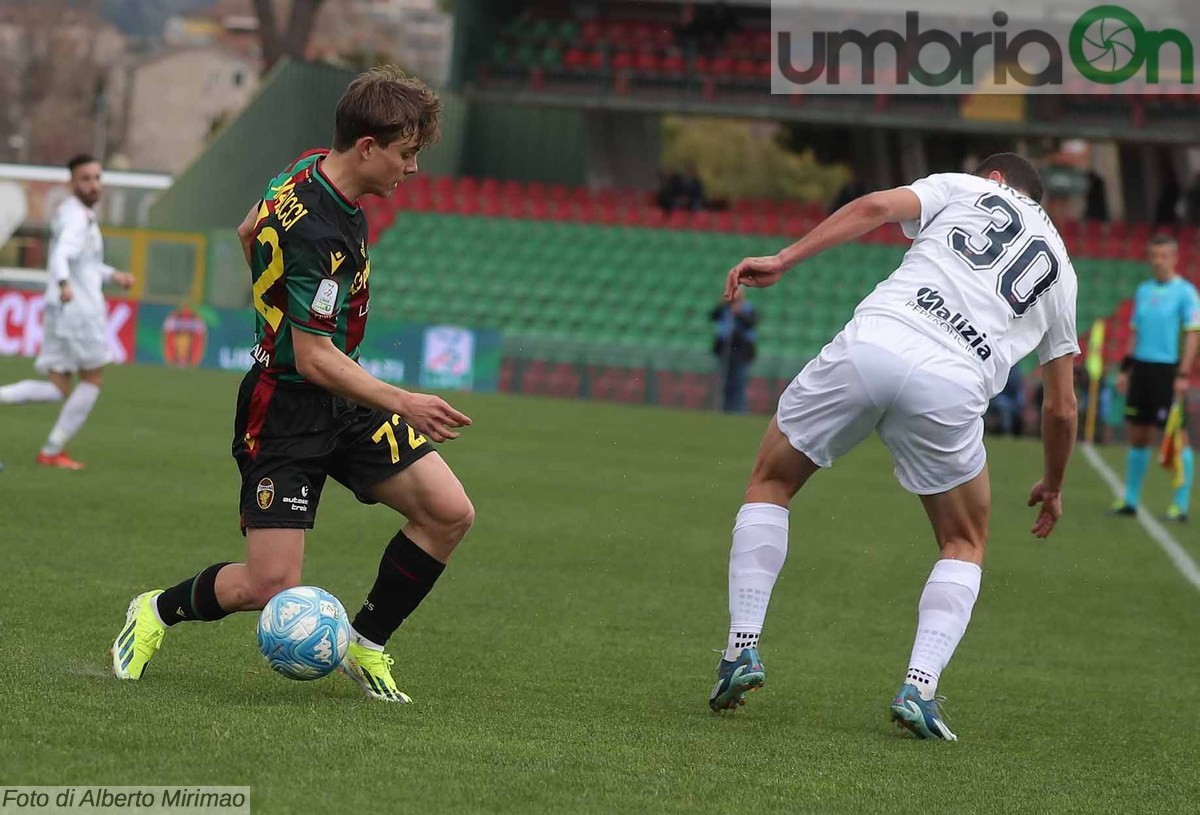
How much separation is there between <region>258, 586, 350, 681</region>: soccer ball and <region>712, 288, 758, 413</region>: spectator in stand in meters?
18.9

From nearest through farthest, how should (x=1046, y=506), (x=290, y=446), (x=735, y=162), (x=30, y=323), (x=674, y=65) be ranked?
(x=290, y=446), (x=1046, y=506), (x=30, y=323), (x=674, y=65), (x=735, y=162)

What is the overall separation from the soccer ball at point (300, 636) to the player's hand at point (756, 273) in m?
1.53

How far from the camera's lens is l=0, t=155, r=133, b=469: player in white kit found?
11.7 m

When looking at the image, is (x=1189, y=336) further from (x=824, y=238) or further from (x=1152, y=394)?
(x=824, y=238)

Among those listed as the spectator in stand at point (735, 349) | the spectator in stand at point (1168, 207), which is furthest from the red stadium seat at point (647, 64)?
the spectator in stand at point (1168, 207)

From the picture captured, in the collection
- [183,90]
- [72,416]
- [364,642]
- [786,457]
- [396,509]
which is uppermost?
[183,90]

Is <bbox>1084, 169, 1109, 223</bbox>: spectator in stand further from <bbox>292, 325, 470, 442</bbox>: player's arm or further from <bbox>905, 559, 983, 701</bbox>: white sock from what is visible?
<bbox>292, 325, 470, 442</bbox>: player's arm

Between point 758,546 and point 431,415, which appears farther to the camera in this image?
point 758,546

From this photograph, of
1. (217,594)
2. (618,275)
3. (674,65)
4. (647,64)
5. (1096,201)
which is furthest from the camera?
(1096,201)

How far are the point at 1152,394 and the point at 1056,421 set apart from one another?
8.64 metres

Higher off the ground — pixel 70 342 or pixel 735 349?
pixel 735 349

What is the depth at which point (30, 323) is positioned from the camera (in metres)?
25.5

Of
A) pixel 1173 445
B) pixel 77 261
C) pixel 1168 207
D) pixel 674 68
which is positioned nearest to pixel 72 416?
pixel 77 261

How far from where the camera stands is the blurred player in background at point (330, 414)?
4.73 metres
